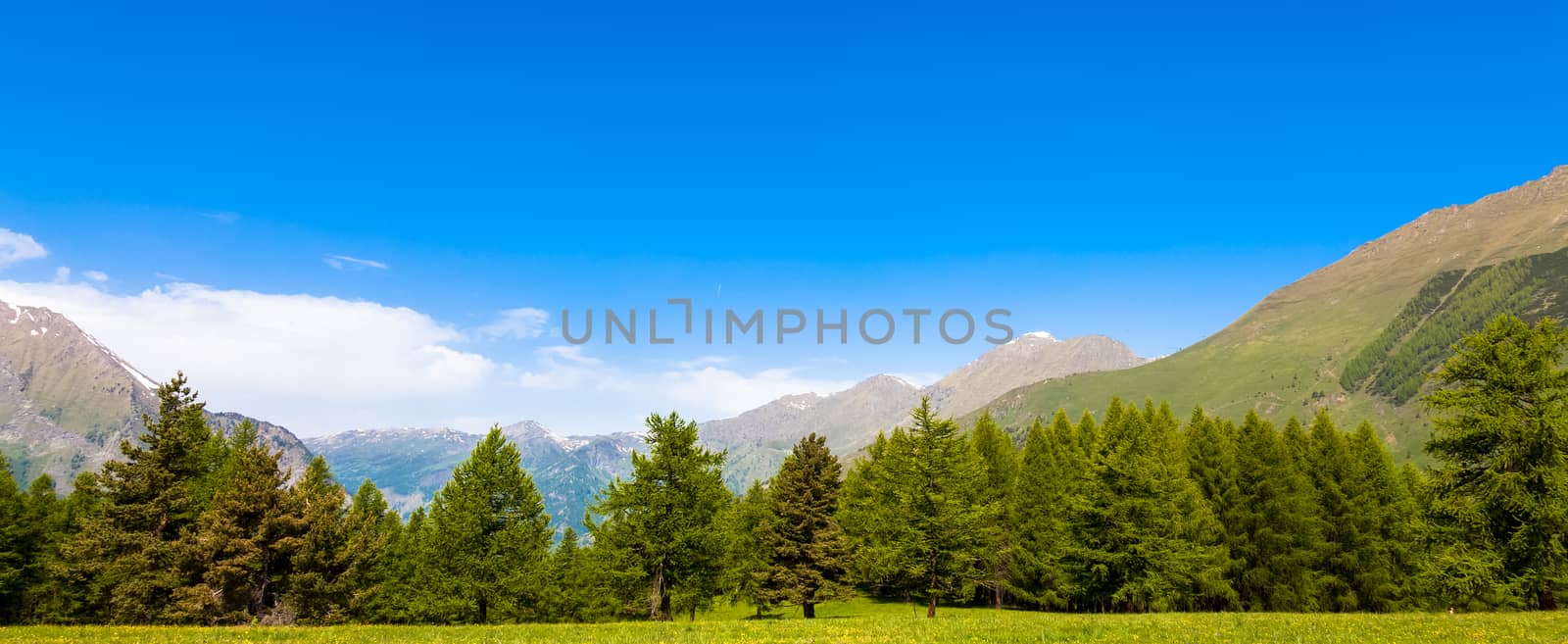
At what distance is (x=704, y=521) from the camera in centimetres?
4462

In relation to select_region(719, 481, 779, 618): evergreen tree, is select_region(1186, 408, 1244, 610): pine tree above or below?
above

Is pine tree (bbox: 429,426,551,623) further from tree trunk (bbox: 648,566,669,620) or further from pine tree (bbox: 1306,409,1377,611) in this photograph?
pine tree (bbox: 1306,409,1377,611)

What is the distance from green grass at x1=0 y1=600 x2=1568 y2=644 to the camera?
21125 mm

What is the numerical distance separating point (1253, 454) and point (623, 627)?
46.2 metres

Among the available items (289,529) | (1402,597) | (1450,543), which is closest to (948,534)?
(1450,543)

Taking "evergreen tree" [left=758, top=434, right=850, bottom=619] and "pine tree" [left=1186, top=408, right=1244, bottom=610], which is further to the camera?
"evergreen tree" [left=758, top=434, right=850, bottom=619]

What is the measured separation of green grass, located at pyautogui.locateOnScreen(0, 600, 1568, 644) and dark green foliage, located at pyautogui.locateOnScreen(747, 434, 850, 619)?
23756 mm

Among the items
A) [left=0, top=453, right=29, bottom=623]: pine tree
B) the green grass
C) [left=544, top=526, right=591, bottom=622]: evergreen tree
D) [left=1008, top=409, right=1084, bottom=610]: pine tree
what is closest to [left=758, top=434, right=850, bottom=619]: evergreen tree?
[left=1008, top=409, right=1084, bottom=610]: pine tree

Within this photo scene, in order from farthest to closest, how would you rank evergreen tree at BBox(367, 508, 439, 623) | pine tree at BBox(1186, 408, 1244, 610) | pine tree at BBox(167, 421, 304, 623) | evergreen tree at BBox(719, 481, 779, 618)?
evergreen tree at BBox(367, 508, 439, 623), pine tree at BBox(1186, 408, 1244, 610), evergreen tree at BBox(719, 481, 779, 618), pine tree at BBox(167, 421, 304, 623)

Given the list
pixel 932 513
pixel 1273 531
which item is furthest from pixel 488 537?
pixel 1273 531

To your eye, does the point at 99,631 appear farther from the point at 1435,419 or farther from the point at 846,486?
the point at 846,486

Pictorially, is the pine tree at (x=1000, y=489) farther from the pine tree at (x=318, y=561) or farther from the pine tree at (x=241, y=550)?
the pine tree at (x=241, y=550)

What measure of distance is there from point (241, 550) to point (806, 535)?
35.3m

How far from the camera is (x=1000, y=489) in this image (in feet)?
201
